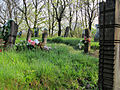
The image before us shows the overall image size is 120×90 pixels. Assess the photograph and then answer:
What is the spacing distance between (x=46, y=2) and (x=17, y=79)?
750 inches

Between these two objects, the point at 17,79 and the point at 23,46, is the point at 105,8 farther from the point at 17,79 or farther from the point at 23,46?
the point at 23,46

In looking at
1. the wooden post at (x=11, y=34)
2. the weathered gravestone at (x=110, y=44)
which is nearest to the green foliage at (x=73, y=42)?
the wooden post at (x=11, y=34)

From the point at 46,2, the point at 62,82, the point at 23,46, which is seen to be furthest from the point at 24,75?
the point at 46,2

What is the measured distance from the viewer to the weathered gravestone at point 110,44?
224cm

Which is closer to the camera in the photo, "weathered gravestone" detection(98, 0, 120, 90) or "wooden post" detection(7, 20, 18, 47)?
"weathered gravestone" detection(98, 0, 120, 90)

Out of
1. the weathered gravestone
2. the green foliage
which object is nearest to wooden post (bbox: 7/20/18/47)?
the weathered gravestone

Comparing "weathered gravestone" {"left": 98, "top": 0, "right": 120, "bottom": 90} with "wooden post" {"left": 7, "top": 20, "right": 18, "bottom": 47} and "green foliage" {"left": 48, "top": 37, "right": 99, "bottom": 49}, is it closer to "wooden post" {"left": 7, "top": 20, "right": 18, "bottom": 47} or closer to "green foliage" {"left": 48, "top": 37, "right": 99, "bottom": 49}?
"wooden post" {"left": 7, "top": 20, "right": 18, "bottom": 47}

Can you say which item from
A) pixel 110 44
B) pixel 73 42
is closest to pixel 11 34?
pixel 110 44

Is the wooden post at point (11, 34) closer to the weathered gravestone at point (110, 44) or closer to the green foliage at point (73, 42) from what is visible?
the weathered gravestone at point (110, 44)

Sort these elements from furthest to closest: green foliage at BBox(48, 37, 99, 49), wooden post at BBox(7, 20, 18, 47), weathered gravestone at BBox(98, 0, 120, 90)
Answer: green foliage at BBox(48, 37, 99, 49), wooden post at BBox(7, 20, 18, 47), weathered gravestone at BBox(98, 0, 120, 90)

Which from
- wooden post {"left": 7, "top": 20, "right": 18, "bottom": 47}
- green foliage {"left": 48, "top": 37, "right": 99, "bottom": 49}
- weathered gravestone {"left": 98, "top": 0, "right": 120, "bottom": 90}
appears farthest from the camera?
green foliage {"left": 48, "top": 37, "right": 99, "bottom": 49}

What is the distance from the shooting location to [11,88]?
8.11ft

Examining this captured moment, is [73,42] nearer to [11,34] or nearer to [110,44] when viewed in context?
[11,34]

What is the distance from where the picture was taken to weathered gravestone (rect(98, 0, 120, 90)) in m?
2.24
